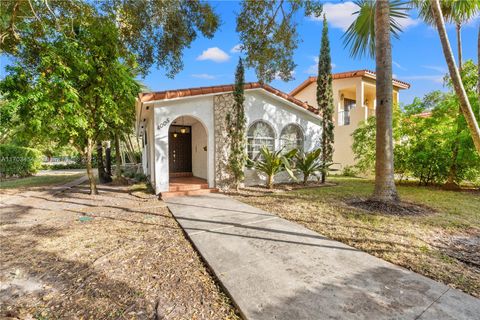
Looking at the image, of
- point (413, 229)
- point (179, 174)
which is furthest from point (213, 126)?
point (413, 229)

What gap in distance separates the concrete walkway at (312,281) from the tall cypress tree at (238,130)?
4606mm

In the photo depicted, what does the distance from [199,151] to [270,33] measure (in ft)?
20.8

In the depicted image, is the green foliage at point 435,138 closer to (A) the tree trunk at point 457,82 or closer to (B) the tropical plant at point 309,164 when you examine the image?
(B) the tropical plant at point 309,164

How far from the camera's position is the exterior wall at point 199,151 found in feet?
36.8

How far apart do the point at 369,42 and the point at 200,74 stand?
334 inches

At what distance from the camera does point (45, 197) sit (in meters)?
8.84

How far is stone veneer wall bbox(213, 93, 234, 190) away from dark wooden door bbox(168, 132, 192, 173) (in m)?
4.15

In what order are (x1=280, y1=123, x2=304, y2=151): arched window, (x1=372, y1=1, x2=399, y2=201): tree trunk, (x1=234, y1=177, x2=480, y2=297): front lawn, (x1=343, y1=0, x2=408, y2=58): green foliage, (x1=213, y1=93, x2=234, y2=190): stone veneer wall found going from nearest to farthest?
(x1=234, y1=177, x2=480, y2=297): front lawn < (x1=372, y1=1, x2=399, y2=201): tree trunk < (x1=343, y1=0, x2=408, y2=58): green foliage < (x1=213, y1=93, x2=234, y2=190): stone veneer wall < (x1=280, y1=123, x2=304, y2=151): arched window

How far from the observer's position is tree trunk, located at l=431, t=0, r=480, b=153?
181 inches

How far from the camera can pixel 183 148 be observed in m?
13.1

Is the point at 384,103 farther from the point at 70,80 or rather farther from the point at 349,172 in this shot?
the point at 70,80

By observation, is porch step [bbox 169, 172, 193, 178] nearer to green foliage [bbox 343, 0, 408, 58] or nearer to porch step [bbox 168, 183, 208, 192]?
porch step [bbox 168, 183, 208, 192]

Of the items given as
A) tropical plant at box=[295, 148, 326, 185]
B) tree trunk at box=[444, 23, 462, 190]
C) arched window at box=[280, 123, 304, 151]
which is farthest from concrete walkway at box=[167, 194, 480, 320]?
tree trunk at box=[444, 23, 462, 190]

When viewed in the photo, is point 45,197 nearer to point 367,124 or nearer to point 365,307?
point 365,307
